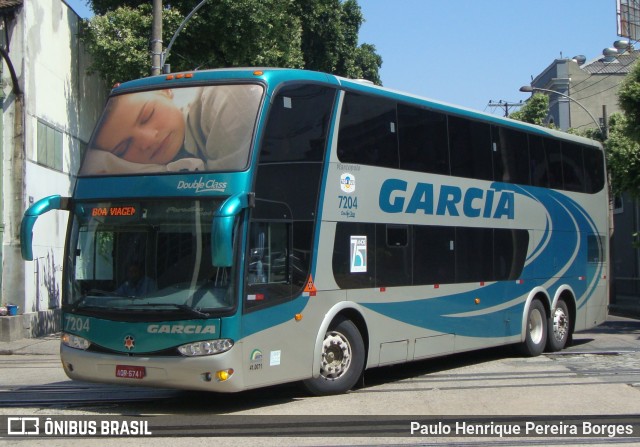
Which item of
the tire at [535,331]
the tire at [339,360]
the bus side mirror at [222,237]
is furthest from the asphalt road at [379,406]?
the bus side mirror at [222,237]

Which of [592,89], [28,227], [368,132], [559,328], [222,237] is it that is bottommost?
[559,328]

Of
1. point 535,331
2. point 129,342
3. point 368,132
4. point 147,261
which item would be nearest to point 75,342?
point 129,342

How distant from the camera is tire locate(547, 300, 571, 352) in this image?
16109 mm

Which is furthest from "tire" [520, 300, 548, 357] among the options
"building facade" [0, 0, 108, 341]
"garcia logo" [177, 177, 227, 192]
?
"building facade" [0, 0, 108, 341]

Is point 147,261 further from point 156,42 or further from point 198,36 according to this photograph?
point 198,36

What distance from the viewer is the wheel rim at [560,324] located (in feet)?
53.4

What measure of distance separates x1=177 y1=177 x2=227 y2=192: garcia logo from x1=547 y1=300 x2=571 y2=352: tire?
9010mm

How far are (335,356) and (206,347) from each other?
221cm

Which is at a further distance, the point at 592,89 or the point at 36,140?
the point at 592,89

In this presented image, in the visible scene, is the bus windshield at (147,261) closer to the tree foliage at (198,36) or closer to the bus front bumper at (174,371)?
the bus front bumper at (174,371)

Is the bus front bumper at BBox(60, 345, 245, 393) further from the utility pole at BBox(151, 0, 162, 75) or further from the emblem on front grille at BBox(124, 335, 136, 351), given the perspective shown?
the utility pole at BBox(151, 0, 162, 75)

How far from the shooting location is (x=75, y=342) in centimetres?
978

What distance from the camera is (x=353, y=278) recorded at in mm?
10984

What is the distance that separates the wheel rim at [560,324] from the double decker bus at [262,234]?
3.55 metres
